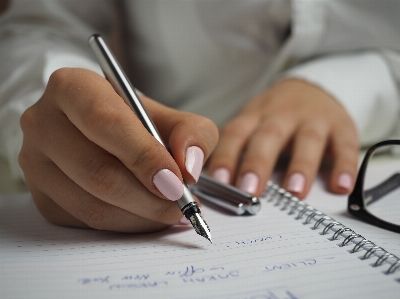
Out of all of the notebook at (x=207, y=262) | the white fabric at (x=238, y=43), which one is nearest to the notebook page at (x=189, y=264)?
the notebook at (x=207, y=262)

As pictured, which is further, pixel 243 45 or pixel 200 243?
pixel 243 45

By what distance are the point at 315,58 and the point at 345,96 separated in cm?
12

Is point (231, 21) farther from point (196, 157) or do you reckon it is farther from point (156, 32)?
point (196, 157)

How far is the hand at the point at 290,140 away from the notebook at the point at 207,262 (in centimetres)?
9

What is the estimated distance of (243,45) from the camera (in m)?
0.61

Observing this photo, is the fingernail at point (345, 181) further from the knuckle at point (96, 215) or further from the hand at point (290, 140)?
the knuckle at point (96, 215)

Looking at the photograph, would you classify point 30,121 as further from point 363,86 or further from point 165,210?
point 363,86

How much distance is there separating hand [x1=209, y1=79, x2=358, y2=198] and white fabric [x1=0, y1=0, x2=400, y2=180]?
0.05 metres

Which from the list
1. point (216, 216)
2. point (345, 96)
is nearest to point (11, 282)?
point (216, 216)

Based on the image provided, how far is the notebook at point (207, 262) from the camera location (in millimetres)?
214

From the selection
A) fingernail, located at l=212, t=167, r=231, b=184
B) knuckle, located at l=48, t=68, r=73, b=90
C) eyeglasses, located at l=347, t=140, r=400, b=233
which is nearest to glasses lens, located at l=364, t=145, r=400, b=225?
eyeglasses, located at l=347, t=140, r=400, b=233

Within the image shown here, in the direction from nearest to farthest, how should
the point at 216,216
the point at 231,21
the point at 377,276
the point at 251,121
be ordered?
the point at 377,276, the point at 216,216, the point at 251,121, the point at 231,21

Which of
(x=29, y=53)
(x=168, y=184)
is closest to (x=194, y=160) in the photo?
(x=168, y=184)

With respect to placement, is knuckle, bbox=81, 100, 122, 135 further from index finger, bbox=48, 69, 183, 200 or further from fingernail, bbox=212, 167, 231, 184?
fingernail, bbox=212, 167, 231, 184
